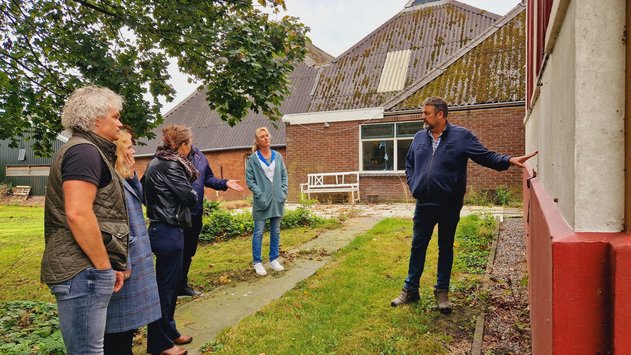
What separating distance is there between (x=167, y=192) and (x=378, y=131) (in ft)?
42.4

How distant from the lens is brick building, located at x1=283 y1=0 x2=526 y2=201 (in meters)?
13.4

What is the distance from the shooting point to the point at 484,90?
Result: 13578 millimetres

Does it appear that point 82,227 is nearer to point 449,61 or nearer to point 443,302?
point 443,302

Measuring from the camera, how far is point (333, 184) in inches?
635

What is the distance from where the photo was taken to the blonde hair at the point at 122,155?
9.27 feet

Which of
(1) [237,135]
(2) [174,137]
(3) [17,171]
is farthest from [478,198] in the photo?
(3) [17,171]

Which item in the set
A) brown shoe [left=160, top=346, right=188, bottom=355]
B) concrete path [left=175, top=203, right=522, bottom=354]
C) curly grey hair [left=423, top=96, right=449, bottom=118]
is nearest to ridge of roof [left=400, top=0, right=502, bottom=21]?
concrete path [left=175, top=203, right=522, bottom=354]

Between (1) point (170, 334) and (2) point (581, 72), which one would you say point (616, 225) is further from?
(1) point (170, 334)

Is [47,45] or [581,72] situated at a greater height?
[47,45]

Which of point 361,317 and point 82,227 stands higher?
point 82,227

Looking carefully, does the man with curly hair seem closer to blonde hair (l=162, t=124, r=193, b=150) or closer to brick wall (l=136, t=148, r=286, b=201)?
blonde hair (l=162, t=124, r=193, b=150)

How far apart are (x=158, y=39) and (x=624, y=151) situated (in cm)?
607

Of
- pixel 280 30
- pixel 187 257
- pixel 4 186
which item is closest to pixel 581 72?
pixel 187 257

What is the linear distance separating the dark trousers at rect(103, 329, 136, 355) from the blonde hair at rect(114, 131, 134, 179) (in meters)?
1.10
